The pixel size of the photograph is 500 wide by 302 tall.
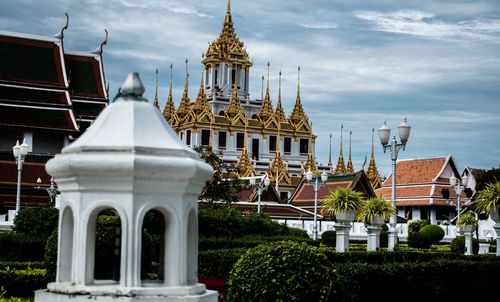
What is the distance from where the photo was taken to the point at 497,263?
1591cm

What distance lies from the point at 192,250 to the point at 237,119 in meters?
71.9

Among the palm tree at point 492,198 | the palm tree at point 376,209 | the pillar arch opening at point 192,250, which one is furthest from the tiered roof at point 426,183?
the pillar arch opening at point 192,250

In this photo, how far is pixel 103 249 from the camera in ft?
32.9

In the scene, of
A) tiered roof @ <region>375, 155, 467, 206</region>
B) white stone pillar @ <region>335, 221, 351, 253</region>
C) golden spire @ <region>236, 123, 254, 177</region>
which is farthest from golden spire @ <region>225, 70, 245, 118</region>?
white stone pillar @ <region>335, 221, 351, 253</region>

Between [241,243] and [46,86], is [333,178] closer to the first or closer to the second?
[46,86]

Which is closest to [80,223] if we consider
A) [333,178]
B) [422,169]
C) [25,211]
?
[25,211]

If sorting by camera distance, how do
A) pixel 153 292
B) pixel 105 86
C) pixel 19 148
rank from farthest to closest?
pixel 105 86
pixel 19 148
pixel 153 292

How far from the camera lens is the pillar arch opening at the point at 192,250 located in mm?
6277

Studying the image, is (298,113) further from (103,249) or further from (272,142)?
(103,249)

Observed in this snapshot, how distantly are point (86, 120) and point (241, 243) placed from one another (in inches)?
894

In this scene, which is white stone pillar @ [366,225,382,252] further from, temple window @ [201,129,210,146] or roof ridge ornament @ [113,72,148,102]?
temple window @ [201,129,210,146]

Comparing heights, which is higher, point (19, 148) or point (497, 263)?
point (19, 148)

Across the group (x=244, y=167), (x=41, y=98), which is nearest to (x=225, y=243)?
(x=41, y=98)

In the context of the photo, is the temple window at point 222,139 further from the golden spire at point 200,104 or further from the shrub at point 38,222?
the shrub at point 38,222
